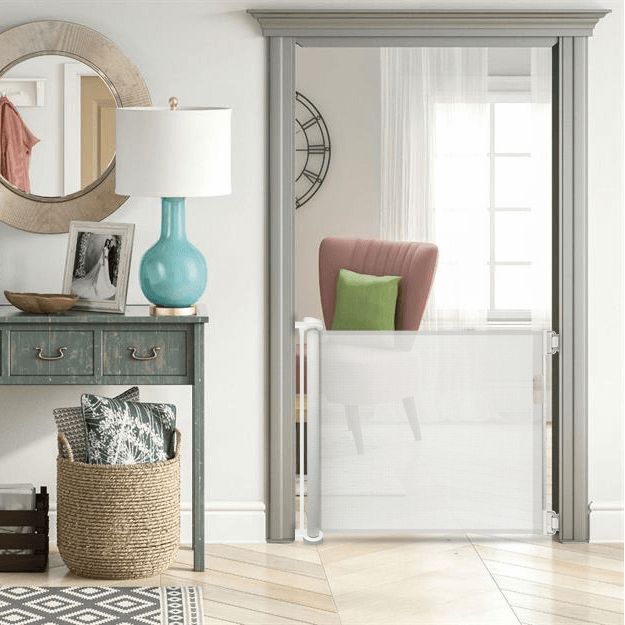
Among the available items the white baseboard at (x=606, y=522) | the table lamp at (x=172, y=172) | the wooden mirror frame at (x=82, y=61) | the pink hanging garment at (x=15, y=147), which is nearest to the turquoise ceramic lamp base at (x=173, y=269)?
the table lamp at (x=172, y=172)

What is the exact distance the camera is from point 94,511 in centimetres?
339

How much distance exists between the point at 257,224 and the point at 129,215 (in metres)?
0.45

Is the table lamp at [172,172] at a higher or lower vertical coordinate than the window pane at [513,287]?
higher

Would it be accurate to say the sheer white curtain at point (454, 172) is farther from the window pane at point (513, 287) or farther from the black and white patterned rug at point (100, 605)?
the black and white patterned rug at point (100, 605)

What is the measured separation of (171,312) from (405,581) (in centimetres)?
112

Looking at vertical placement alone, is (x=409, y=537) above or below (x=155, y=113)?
below

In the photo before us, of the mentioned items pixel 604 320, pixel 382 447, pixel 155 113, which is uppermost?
pixel 155 113

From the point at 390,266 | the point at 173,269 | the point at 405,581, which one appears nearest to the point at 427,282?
the point at 390,266

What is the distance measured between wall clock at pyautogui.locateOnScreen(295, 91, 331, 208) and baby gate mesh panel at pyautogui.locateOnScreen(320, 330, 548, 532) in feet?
1.83

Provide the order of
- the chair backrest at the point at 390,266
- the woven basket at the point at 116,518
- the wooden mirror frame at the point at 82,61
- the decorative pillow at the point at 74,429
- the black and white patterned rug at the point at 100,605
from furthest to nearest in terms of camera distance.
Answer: the chair backrest at the point at 390,266 < the wooden mirror frame at the point at 82,61 < the decorative pillow at the point at 74,429 < the woven basket at the point at 116,518 < the black and white patterned rug at the point at 100,605

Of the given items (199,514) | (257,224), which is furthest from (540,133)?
(199,514)

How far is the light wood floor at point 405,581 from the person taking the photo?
10.4 feet

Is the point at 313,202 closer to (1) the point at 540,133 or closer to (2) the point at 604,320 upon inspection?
(1) the point at 540,133

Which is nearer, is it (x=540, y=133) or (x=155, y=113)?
(x=155, y=113)
